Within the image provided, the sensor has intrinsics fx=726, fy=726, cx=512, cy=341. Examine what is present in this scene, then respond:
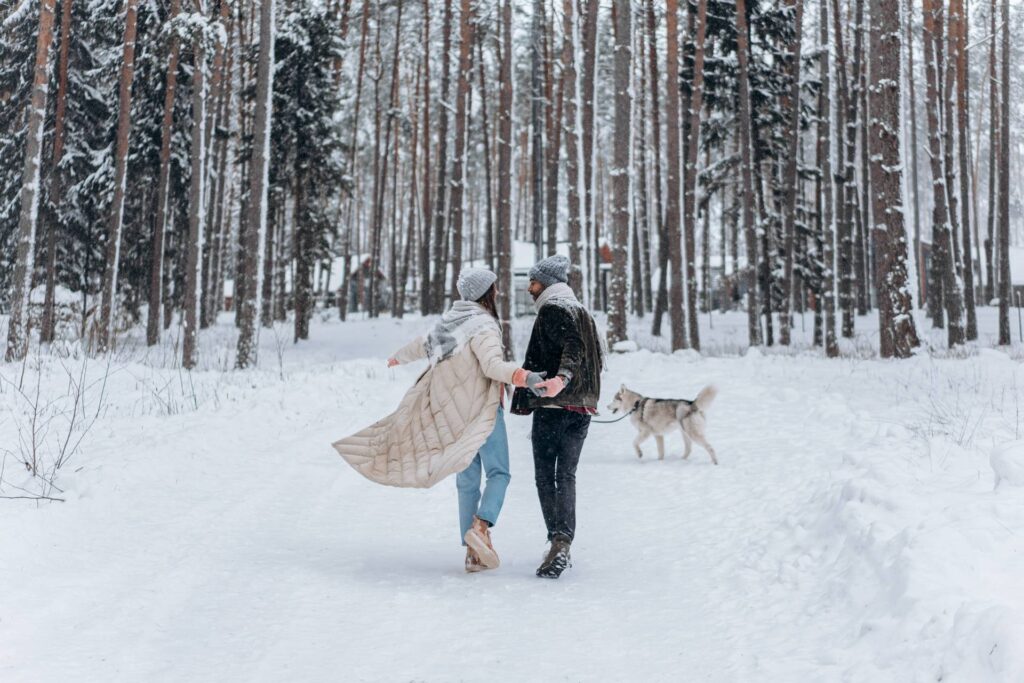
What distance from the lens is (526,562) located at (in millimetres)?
5039

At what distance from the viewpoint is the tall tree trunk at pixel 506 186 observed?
51.6 feet

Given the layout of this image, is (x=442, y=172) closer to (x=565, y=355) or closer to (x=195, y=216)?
(x=195, y=216)

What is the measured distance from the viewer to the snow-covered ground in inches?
128

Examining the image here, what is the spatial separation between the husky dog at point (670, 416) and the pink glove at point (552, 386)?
3840 millimetres

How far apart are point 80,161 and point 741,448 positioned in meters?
20.3

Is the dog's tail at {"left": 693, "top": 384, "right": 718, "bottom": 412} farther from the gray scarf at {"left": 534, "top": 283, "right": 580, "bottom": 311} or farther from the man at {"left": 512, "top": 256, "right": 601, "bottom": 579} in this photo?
the gray scarf at {"left": 534, "top": 283, "right": 580, "bottom": 311}

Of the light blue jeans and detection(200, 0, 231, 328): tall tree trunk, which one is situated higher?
detection(200, 0, 231, 328): tall tree trunk

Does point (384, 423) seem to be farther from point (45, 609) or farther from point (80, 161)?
point (80, 161)

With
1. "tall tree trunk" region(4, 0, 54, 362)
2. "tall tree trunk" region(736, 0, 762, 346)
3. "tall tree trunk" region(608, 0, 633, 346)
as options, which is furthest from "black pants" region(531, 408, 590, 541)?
"tall tree trunk" region(736, 0, 762, 346)

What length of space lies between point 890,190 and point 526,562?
1016cm

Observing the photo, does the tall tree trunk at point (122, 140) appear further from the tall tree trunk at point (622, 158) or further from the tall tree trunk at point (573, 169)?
the tall tree trunk at point (622, 158)

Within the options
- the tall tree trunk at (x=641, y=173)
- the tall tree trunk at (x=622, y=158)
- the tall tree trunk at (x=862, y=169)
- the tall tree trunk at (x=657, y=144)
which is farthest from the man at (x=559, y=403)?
the tall tree trunk at (x=641, y=173)

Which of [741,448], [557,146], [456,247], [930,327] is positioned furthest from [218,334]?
[930,327]

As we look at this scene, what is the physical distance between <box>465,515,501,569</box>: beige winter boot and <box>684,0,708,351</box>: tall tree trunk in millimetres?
15037
